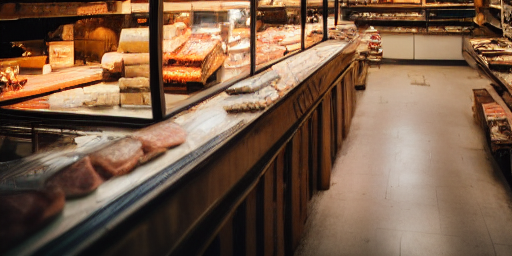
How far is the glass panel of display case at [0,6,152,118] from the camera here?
2209 millimetres

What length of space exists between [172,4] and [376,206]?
218cm

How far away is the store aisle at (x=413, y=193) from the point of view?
3.01 meters

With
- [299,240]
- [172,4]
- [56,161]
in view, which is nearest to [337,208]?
[299,240]

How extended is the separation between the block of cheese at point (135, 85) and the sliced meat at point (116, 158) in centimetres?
70

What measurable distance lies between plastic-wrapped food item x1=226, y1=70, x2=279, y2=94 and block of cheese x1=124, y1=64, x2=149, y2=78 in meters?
Answer: 0.47

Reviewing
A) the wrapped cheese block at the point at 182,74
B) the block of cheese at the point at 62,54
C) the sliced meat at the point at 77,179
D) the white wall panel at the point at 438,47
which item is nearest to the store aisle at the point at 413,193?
the wrapped cheese block at the point at 182,74

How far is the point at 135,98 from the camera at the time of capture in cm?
220

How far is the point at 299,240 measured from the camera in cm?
302

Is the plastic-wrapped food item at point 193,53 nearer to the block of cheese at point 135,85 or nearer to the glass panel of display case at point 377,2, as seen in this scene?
the block of cheese at point 135,85

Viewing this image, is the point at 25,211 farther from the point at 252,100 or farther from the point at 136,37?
the point at 136,37

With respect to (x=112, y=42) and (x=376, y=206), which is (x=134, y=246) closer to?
(x=112, y=42)

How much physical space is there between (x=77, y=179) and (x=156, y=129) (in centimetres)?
56

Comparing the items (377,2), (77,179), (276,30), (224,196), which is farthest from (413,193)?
(377,2)

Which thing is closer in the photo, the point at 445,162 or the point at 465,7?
the point at 445,162
